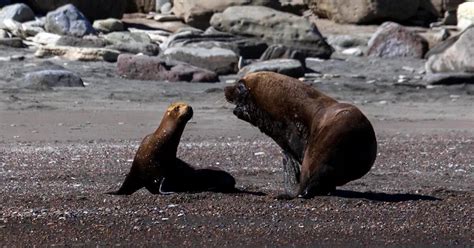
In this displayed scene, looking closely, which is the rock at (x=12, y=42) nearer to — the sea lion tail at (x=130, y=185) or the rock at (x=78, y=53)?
the rock at (x=78, y=53)

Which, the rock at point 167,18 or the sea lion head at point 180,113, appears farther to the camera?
the rock at point 167,18

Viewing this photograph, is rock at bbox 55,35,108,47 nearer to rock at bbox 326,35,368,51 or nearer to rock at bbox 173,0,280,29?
rock at bbox 173,0,280,29

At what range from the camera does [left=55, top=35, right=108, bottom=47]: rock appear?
69.8 ft

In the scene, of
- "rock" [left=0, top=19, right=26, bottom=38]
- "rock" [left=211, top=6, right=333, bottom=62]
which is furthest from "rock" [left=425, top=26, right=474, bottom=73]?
"rock" [left=0, top=19, right=26, bottom=38]

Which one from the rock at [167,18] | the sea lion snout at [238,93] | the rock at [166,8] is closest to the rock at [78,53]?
the rock at [167,18]

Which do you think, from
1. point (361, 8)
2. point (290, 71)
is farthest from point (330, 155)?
point (361, 8)

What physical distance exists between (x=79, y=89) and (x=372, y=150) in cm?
969

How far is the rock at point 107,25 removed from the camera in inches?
964

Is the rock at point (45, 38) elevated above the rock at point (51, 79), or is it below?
below

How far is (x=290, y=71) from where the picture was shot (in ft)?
64.4

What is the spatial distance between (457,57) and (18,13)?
26.6ft

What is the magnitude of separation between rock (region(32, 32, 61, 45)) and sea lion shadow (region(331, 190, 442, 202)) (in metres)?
12.9

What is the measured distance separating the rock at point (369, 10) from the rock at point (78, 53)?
26.4 feet

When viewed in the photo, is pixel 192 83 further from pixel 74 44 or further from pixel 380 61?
pixel 380 61
